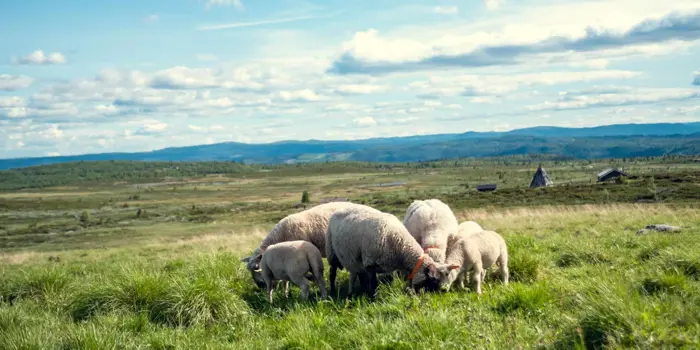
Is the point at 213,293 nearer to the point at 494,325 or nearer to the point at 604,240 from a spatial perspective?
the point at 494,325

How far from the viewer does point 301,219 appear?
555 inches

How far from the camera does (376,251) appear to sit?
1120 cm

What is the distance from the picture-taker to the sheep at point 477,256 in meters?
10.8

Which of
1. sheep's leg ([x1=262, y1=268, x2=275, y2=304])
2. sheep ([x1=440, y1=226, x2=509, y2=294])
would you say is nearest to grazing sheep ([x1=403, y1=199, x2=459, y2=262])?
sheep ([x1=440, y1=226, x2=509, y2=294])

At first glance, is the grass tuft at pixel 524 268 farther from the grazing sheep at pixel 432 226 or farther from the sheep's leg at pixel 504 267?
the grazing sheep at pixel 432 226

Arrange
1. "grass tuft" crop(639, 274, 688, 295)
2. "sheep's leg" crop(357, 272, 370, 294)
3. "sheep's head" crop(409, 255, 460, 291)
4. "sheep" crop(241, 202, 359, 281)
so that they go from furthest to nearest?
"sheep" crop(241, 202, 359, 281) < "sheep's leg" crop(357, 272, 370, 294) < "sheep's head" crop(409, 255, 460, 291) < "grass tuft" crop(639, 274, 688, 295)

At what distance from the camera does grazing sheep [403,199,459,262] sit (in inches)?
455

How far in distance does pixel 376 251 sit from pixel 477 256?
6.49 ft

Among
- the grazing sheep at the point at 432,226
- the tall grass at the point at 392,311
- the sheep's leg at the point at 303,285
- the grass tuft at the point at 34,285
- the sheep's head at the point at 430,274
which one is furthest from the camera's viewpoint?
the grass tuft at the point at 34,285

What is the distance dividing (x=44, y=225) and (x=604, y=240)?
79485 mm

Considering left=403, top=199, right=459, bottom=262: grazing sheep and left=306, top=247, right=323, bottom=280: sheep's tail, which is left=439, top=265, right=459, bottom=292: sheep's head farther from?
left=306, top=247, right=323, bottom=280: sheep's tail

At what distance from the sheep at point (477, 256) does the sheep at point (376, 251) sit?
0.57 m

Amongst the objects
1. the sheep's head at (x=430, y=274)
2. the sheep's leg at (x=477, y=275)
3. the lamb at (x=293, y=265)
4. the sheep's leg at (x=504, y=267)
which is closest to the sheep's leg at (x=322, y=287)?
the lamb at (x=293, y=265)

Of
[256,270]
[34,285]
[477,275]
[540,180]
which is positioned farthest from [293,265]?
[540,180]
